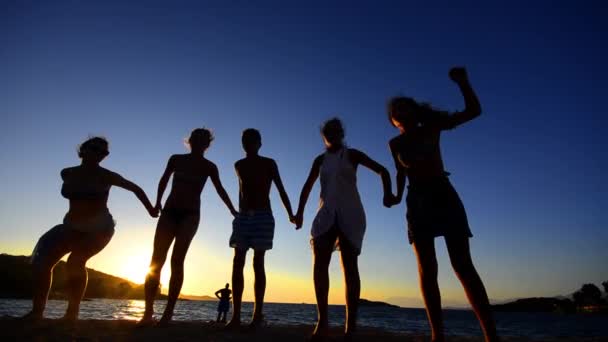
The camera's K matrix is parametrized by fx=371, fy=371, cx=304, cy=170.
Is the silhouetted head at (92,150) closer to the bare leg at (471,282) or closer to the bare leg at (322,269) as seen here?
the bare leg at (322,269)

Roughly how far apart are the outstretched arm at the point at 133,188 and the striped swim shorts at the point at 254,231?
1.37 meters

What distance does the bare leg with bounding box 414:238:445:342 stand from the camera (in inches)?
149

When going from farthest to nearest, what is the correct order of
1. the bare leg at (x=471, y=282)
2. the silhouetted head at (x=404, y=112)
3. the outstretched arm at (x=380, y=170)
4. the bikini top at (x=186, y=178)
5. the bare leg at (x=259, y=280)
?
the bikini top at (x=186, y=178) → the bare leg at (x=259, y=280) → the outstretched arm at (x=380, y=170) → the silhouetted head at (x=404, y=112) → the bare leg at (x=471, y=282)

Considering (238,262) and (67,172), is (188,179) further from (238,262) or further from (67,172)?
(67,172)

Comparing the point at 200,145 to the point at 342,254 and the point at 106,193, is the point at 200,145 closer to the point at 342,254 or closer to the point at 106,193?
the point at 106,193

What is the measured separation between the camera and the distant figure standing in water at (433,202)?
351 cm

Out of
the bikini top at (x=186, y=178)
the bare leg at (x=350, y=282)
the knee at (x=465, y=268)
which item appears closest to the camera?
the knee at (x=465, y=268)

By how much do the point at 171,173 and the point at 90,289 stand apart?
21239 cm

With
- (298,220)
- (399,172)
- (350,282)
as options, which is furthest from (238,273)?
(399,172)

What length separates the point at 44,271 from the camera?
197 inches

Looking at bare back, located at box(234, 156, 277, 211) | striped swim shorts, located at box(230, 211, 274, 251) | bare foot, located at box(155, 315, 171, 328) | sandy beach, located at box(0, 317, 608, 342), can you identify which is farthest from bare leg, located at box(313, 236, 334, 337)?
bare foot, located at box(155, 315, 171, 328)

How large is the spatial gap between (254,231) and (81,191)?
2.53 meters

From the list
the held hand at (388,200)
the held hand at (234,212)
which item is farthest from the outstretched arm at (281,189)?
the held hand at (388,200)

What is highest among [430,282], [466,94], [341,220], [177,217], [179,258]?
[466,94]
